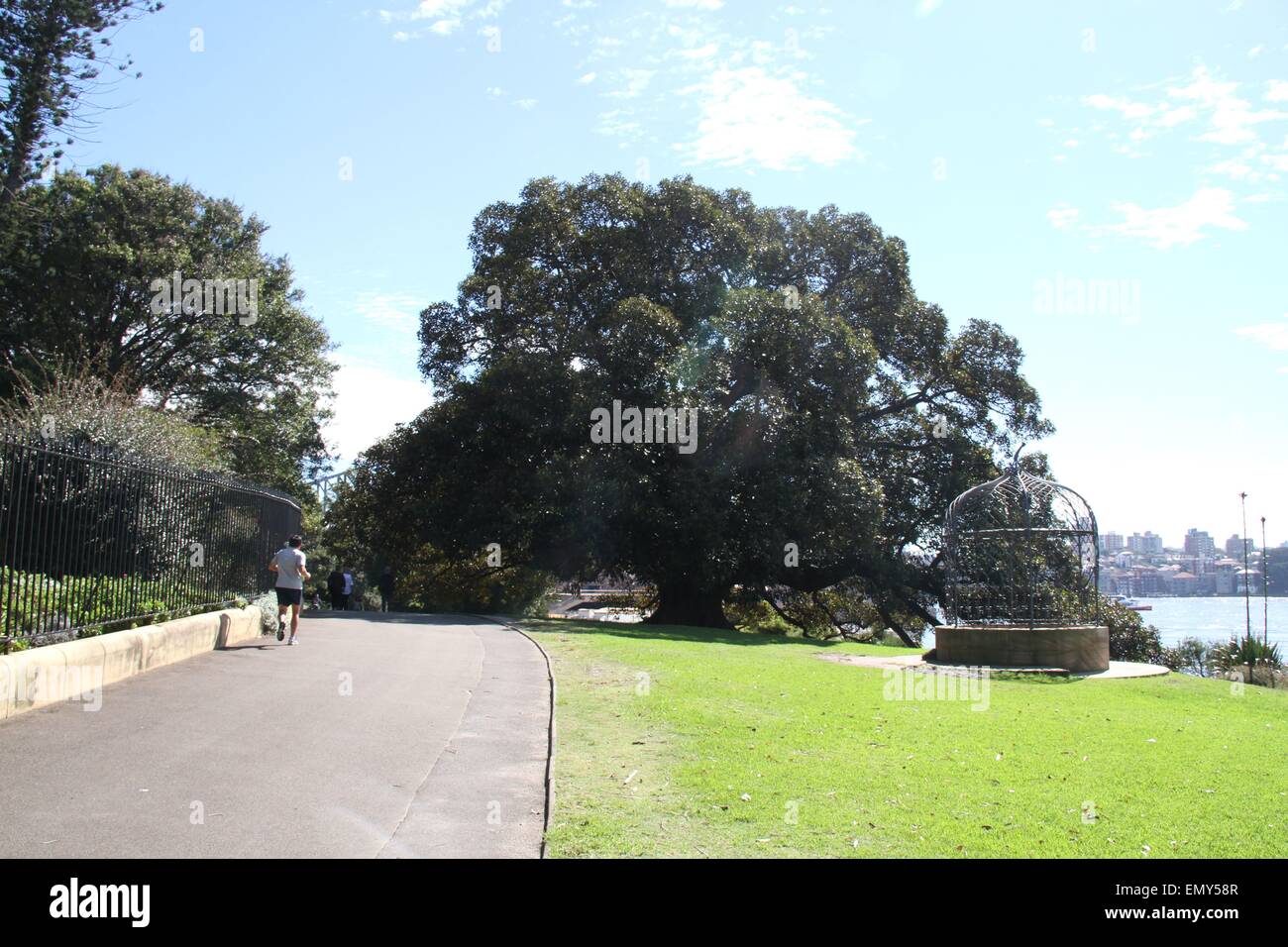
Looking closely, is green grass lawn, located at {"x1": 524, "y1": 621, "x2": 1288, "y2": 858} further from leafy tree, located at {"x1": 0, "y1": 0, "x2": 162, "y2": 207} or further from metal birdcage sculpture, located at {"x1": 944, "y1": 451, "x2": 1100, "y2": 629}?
leafy tree, located at {"x1": 0, "y1": 0, "x2": 162, "y2": 207}

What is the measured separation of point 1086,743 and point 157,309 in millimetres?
30436

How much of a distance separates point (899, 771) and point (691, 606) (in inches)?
952

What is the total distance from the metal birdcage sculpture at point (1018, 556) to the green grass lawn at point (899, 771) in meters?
5.09

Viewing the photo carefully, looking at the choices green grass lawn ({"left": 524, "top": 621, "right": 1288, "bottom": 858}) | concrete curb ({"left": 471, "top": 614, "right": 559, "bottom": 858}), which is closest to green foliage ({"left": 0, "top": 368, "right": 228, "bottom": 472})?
concrete curb ({"left": 471, "top": 614, "right": 559, "bottom": 858})

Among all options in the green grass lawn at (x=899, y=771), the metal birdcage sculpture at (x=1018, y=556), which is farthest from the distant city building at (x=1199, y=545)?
the green grass lawn at (x=899, y=771)

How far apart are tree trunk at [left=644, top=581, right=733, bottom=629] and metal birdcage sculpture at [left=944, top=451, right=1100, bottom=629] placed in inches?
388

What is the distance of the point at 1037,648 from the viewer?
17.1 metres

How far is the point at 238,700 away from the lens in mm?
9727

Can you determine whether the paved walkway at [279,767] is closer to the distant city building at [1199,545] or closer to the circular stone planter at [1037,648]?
the circular stone planter at [1037,648]

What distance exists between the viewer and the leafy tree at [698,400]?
28.2 metres

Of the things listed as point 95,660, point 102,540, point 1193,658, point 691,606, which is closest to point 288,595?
point 102,540
